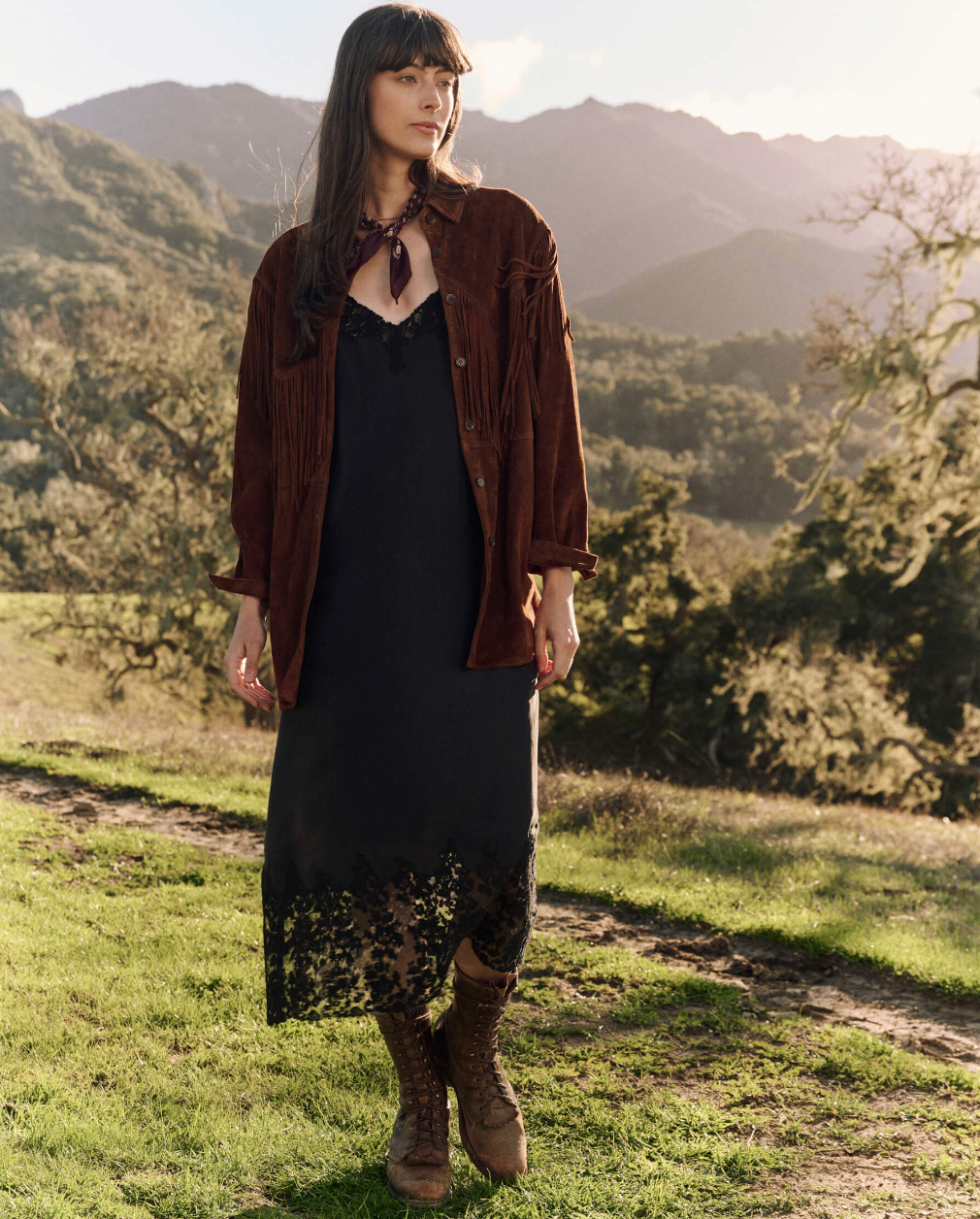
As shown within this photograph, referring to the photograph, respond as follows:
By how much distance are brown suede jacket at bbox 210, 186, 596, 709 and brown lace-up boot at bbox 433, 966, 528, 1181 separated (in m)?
0.84

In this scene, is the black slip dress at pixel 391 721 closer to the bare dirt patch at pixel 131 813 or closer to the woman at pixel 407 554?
the woman at pixel 407 554

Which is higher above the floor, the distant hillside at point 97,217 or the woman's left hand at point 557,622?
the distant hillside at point 97,217

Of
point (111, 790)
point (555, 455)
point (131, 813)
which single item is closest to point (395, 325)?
point (555, 455)

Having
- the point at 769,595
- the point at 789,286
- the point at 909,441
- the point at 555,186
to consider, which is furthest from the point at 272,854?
the point at 555,186

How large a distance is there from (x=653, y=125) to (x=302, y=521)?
143 m

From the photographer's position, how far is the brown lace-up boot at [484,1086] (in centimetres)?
220

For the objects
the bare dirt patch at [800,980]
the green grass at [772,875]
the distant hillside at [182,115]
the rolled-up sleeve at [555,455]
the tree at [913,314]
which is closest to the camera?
the rolled-up sleeve at [555,455]

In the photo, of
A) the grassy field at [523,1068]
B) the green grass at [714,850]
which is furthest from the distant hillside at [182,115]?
the grassy field at [523,1068]

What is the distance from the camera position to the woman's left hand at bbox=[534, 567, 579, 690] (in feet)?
6.81

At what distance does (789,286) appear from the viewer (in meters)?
78.4

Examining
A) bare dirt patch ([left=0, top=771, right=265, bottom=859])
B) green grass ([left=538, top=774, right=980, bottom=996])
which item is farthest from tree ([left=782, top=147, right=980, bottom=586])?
bare dirt patch ([left=0, top=771, right=265, bottom=859])

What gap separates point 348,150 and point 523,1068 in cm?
254

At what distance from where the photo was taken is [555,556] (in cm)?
205

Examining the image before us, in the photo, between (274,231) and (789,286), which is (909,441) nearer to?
(274,231)
